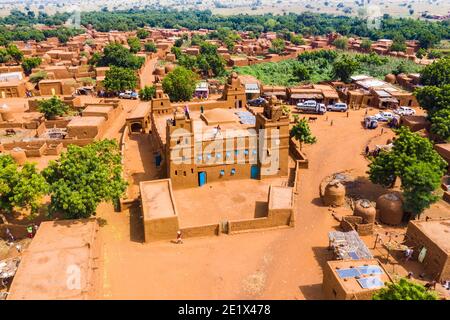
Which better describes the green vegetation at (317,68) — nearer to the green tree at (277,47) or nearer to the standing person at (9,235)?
the green tree at (277,47)

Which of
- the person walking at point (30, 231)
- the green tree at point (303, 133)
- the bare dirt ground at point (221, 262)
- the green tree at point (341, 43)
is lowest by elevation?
the bare dirt ground at point (221, 262)

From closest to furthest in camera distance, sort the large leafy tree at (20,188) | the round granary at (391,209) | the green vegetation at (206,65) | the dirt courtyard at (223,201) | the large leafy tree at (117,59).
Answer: the large leafy tree at (20,188), the round granary at (391,209), the dirt courtyard at (223,201), the green vegetation at (206,65), the large leafy tree at (117,59)

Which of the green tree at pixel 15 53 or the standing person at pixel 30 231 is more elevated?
the green tree at pixel 15 53

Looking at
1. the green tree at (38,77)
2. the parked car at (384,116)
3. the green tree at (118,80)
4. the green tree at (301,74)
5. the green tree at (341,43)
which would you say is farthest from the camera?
the green tree at (341,43)

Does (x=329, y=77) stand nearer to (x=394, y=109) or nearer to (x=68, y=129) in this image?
(x=394, y=109)

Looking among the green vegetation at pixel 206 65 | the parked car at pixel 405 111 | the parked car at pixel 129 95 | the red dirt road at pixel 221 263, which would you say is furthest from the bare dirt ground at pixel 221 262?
the green vegetation at pixel 206 65

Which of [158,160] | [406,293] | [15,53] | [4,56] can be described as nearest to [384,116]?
[158,160]

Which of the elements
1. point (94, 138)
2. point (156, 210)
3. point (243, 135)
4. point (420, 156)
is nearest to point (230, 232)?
point (156, 210)
